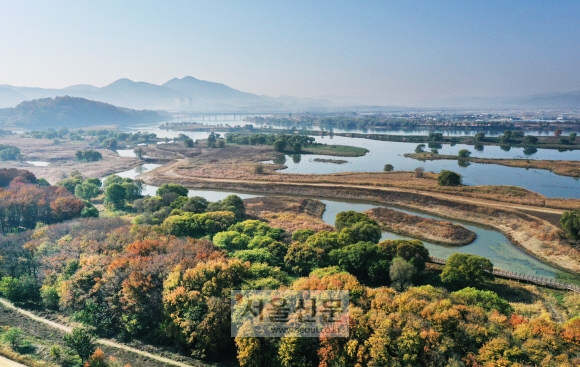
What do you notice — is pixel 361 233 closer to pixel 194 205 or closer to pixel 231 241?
pixel 231 241

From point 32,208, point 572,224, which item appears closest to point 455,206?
point 572,224

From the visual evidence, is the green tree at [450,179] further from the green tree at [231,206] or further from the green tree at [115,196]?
the green tree at [115,196]

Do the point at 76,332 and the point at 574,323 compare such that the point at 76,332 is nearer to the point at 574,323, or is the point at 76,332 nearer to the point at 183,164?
the point at 574,323

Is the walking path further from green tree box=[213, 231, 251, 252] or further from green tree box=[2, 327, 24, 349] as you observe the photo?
green tree box=[213, 231, 251, 252]

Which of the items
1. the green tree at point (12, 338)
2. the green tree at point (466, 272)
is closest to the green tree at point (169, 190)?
the green tree at point (12, 338)

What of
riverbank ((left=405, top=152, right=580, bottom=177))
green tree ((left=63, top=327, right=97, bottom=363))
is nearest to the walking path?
green tree ((left=63, top=327, right=97, bottom=363))
